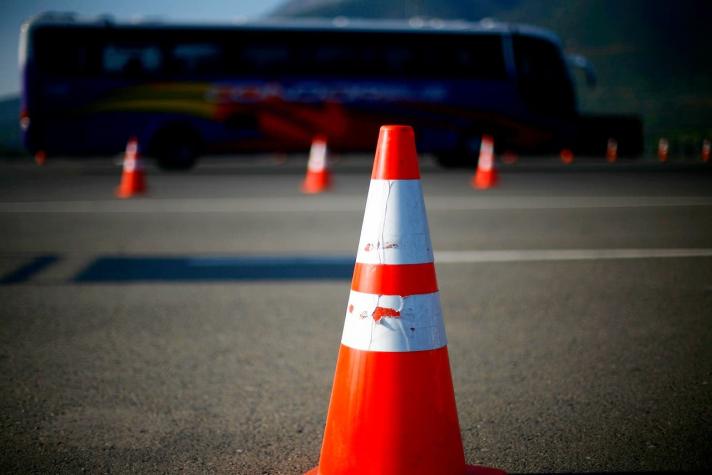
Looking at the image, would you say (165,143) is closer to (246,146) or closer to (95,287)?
(246,146)

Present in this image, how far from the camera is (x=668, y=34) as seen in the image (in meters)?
171

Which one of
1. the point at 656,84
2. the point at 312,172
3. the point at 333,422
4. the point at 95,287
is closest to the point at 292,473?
the point at 333,422

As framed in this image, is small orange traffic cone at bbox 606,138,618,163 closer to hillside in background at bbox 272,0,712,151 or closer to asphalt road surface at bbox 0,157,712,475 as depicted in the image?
asphalt road surface at bbox 0,157,712,475

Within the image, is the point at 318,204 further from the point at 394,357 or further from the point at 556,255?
the point at 394,357

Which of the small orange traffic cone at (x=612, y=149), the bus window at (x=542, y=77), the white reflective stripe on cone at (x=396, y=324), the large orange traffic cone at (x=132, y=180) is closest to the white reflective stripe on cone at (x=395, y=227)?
the white reflective stripe on cone at (x=396, y=324)

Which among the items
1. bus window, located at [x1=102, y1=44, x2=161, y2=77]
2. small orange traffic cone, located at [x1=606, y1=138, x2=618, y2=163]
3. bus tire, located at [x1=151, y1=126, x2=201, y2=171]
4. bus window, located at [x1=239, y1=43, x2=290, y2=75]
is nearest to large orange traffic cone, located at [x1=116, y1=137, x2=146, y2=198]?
bus tire, located at [x1=151, y1=126, x2=201, y2=171]

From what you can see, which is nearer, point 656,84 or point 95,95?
point 95,95

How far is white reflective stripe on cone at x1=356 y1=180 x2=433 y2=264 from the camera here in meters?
2.80

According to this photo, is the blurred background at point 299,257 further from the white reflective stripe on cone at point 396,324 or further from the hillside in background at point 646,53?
the hillside in background at point 646,53

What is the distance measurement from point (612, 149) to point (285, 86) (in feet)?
38.4

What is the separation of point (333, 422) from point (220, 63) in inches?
795

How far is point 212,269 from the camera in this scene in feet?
23.3

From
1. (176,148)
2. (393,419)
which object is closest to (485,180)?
(176,148)

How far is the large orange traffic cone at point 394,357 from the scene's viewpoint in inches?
104
